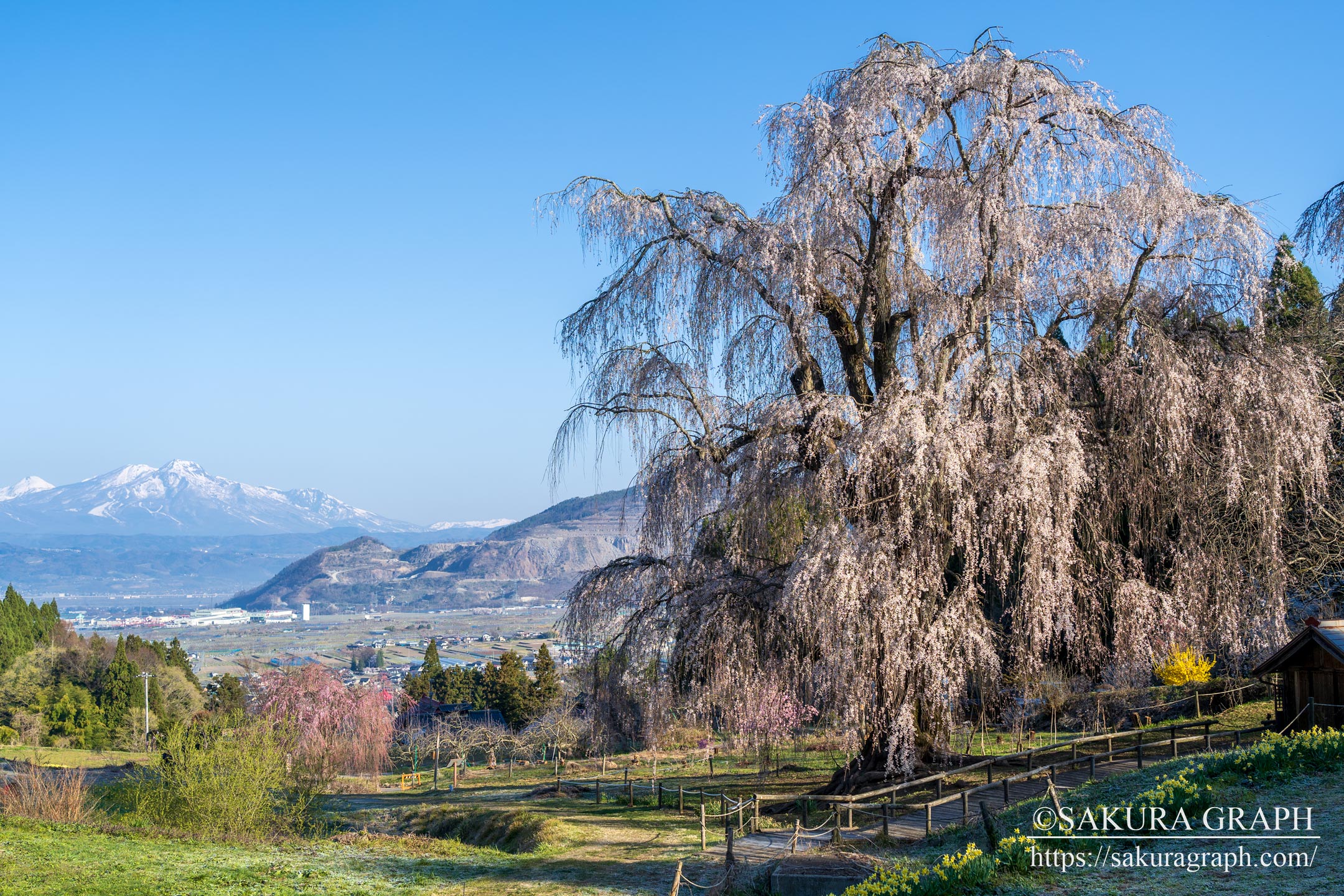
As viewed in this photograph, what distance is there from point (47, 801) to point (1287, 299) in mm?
27457

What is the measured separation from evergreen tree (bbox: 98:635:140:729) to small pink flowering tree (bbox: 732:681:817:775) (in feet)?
183

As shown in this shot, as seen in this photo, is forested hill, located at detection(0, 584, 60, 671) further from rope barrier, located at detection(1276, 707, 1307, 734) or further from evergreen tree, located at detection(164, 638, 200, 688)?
rope barrier, located at detection(1276, 707, 1307, 734)

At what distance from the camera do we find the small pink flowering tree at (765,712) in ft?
53.6

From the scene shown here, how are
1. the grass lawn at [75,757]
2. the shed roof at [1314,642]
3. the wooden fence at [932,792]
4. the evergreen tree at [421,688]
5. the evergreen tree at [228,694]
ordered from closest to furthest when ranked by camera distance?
the wooden fence at [932,792] < the shed roof at [1314,642] < the grass lawn at [75,757] < the evergreen tree at [228,694] < the evergreen tree at [421,688]

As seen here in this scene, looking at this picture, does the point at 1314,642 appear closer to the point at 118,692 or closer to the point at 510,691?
the point at 510,691

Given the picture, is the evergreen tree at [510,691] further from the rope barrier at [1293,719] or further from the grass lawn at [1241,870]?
the grass lawn at [1241,870]

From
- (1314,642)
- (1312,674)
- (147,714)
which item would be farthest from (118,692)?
(1314,642)

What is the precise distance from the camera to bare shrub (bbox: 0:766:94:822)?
64.7 ft

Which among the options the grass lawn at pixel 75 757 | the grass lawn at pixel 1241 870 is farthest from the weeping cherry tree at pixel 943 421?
the grass lawn at pixel 75 757

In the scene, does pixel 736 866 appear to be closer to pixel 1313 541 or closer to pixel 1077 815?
pixel 1077 815

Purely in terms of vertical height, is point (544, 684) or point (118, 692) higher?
point (118, 692)

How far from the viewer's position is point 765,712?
16.5 meters

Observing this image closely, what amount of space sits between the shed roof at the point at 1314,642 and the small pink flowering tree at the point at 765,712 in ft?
26.5

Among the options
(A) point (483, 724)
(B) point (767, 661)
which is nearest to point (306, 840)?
(B) point (767, 661)
